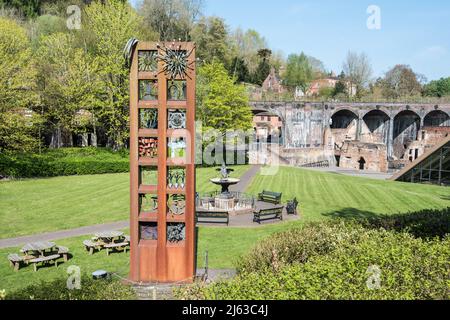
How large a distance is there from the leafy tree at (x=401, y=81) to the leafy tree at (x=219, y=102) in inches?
2555

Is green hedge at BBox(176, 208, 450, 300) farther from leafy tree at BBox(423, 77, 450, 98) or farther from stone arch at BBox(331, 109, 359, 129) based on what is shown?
leafy tree at BBox(423, 77, 450, 98)

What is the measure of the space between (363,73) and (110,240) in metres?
80.6

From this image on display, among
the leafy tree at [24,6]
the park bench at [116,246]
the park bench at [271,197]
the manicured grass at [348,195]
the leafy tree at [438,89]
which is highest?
the leafy tree at [24,6]

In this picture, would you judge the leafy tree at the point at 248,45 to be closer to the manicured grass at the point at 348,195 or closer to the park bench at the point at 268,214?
the manicured grass at the point at 348,195

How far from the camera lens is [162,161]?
11812 millimetres

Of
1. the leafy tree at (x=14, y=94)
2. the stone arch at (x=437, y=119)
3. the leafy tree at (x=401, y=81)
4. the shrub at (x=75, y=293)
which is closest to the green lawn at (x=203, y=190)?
the shrub at (x=75, y=293)

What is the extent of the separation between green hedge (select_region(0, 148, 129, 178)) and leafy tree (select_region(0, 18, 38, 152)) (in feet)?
4.46

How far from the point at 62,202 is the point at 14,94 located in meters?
13.2

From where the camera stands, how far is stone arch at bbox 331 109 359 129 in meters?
64.4

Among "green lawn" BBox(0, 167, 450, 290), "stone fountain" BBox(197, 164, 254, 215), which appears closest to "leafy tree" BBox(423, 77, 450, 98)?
"green lawn" BBox(0, 167, 450, 290)

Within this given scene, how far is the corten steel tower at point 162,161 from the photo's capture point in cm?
1170

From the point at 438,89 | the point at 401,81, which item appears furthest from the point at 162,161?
the point at 438,89

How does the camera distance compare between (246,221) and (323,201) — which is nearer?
(246,221)

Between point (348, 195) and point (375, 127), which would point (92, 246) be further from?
point (375, 127)
